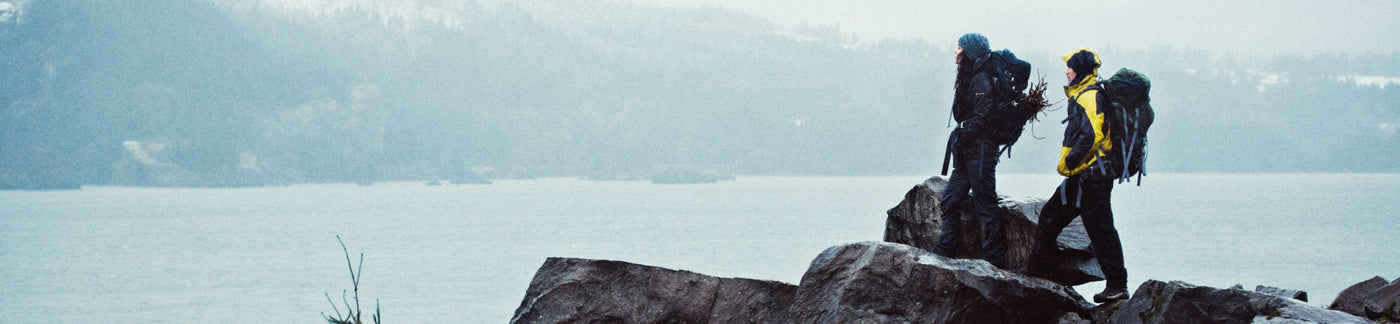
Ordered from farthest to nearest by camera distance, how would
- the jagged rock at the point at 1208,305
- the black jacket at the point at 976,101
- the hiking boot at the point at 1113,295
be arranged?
1. the black jacket at the point at 976,101
2. the hiking boot at the point at 1113,295
3. the jagged rock at the point at 1208,305

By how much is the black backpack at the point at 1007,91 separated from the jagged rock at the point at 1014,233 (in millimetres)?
565

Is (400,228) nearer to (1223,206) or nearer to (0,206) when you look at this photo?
(0,206)

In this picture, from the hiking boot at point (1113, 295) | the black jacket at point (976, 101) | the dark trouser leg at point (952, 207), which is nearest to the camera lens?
the hiking boot at point (1113, 295)

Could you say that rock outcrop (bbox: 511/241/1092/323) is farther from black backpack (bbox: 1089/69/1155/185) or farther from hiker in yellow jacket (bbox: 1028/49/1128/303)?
black backpack (bbox: 1089/69/1155/185)

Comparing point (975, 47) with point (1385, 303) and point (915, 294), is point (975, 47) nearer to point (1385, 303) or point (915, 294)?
point (915, 294)

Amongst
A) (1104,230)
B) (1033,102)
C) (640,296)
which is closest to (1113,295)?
(1104,230)

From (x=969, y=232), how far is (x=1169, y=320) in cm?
198

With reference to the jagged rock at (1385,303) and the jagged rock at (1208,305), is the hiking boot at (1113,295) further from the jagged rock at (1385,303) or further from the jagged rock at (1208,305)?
the jagged rock at (1385,303)

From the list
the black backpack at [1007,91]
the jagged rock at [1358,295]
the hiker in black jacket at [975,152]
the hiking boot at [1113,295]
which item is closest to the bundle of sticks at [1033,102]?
the black backpack at [1007,91]

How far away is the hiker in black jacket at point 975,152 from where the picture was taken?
584 cm

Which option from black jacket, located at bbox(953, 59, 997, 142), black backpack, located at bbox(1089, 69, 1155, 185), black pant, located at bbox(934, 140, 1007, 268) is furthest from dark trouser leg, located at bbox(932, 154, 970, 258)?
black backpack, located at bbox(1089, 69, 1155, 185)

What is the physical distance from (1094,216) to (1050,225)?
0.27 metres

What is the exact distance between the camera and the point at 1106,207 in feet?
17.9

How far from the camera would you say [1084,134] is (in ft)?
17.5
